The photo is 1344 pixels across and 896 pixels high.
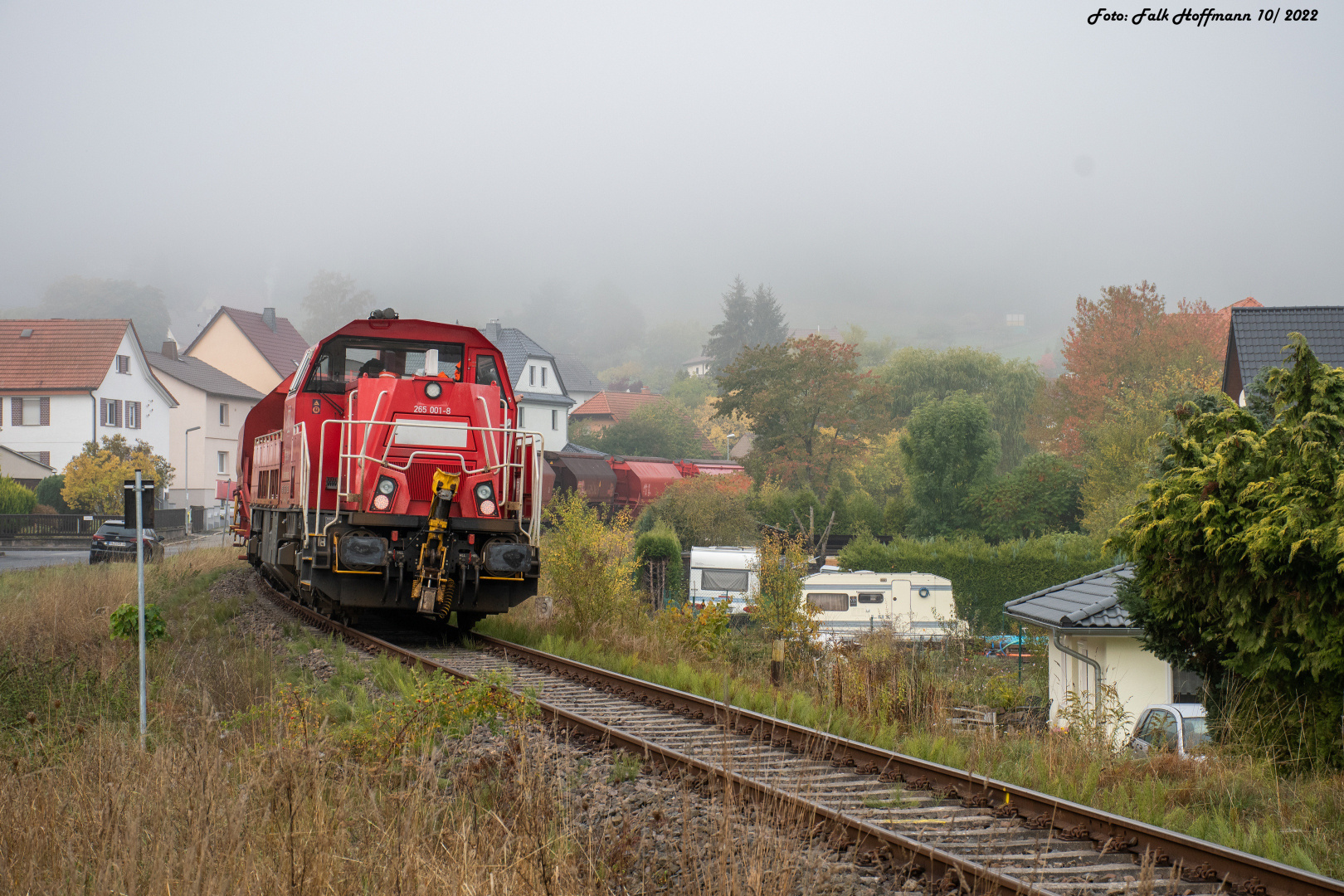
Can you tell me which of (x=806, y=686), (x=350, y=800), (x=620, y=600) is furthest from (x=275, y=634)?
(x=350, y=800)

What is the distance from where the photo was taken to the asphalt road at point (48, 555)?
29.1 m

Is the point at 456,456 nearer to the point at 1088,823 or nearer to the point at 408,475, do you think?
the point at 408,475

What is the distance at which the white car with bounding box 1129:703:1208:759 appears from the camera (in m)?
9.62

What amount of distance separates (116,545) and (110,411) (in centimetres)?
2901

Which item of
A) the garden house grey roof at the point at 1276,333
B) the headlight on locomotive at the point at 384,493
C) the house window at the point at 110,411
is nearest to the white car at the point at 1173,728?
the headlight on locomotive at the point at 384,493

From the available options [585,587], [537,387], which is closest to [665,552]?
[585,587]

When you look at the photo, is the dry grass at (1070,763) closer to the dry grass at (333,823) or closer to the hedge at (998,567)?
the dry grass at (333,823)

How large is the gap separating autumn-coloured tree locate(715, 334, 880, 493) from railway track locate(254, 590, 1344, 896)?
50.9 m

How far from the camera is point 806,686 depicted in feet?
37.7

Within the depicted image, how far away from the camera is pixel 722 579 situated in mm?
31766

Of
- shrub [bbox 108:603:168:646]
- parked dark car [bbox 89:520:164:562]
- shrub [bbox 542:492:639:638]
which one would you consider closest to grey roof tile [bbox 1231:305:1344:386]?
shrub [bbox 542:492:639:638]

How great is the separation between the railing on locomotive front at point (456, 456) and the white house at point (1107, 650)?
361 inches

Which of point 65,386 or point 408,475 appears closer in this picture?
point 408,475

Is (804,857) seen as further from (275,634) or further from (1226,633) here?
(275,634)
